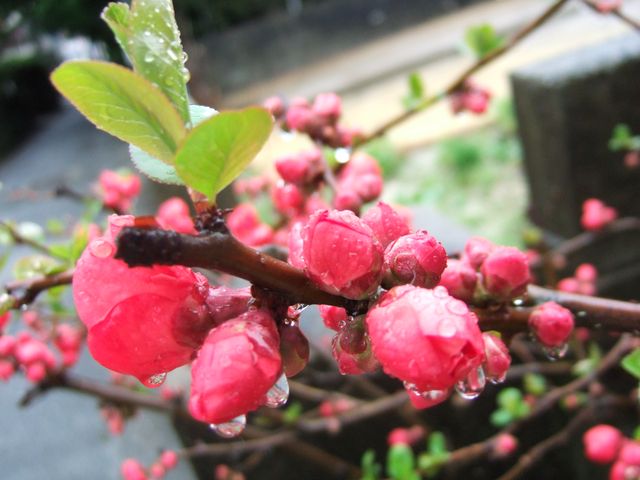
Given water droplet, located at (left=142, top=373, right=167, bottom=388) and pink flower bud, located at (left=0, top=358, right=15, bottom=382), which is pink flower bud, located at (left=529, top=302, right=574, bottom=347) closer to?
water droplet, located at (left=142, top=373, right=167, bottom=388)

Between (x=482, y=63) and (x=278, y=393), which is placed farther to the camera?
(x=482, y=63)

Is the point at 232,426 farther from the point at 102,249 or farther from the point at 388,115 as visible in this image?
the point at 388,115

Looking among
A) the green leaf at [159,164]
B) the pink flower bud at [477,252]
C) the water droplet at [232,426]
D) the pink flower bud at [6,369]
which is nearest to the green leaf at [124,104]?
the green leaf at [159,164]

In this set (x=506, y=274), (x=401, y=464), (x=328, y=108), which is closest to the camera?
(x=506, y=274)

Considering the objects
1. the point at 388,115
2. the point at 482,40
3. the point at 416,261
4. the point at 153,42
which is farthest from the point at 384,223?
the point at 388,115

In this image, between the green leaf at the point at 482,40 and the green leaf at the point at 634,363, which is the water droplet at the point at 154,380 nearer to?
the green leaf at the point at 634,363

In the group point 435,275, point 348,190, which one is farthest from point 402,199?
point 435,275

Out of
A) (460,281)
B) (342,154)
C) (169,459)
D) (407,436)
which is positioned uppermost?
(460,281)

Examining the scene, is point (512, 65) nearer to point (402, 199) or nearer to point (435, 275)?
point (402, 199)
